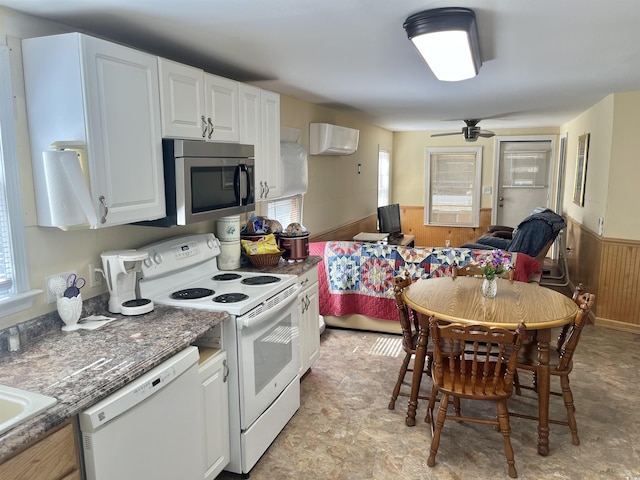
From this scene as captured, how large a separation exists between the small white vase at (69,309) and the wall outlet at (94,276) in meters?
0.21

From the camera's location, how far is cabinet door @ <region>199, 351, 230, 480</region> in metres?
2.11

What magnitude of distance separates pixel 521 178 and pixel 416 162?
1761 millimetres

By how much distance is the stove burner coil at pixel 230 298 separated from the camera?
2.37 m

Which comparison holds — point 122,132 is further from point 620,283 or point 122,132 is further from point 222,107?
point 620,283

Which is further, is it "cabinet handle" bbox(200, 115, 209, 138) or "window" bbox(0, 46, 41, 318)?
"cabinet handle" bbox(200, 115, 209, 138)

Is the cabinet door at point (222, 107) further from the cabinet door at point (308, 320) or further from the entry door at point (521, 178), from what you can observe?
the entry door at point (521, 178)

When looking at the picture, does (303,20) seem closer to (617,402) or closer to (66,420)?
(66,420)

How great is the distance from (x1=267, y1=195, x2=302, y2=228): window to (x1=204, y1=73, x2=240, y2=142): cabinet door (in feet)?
4.32

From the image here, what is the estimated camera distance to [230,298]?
2.41 meters

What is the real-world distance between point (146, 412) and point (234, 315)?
656 millimetres

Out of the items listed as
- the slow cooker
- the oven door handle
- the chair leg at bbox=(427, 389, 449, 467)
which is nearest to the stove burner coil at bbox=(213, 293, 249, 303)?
the oven door handle

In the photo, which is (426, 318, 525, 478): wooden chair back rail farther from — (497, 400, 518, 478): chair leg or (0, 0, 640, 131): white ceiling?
(0, 0, 640, 131): white ceiling

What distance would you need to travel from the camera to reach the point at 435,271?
3947 mm

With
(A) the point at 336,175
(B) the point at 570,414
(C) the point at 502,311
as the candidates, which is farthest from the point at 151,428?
(A) the point at 336,175
